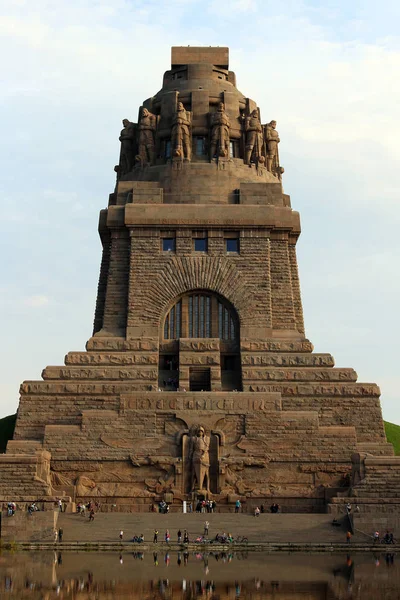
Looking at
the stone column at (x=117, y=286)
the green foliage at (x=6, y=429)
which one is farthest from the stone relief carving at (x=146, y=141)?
the green foliage at (x=6, y=429)

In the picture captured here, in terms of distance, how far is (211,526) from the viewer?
1391 inches

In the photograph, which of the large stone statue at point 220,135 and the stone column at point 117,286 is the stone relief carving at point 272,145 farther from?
the stone column at point 117,286

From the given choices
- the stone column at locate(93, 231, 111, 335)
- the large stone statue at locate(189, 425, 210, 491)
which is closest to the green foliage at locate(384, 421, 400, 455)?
the stone column at locate(93, 231, 111, 335)

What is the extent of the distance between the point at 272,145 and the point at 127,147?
8268 mm

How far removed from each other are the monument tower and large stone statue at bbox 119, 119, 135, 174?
0.23ft

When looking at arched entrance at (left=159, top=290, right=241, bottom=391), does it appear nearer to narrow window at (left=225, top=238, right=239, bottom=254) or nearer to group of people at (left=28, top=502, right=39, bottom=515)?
narrow window at (left=225, top=238, right=239, bottom=254)

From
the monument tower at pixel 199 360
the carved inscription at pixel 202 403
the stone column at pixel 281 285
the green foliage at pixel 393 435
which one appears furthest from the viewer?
the green foliage at pixel 393 435

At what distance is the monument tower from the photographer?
4012 cm

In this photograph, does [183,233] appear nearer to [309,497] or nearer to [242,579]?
[309,497]

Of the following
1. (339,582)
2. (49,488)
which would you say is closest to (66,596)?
(339,582)

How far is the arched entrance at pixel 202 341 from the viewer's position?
4500 centimetres

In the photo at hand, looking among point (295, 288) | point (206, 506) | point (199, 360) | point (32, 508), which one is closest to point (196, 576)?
point (32, 508)

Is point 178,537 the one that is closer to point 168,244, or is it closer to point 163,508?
point 163,508

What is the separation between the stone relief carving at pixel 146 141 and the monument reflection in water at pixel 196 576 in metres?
25.8
